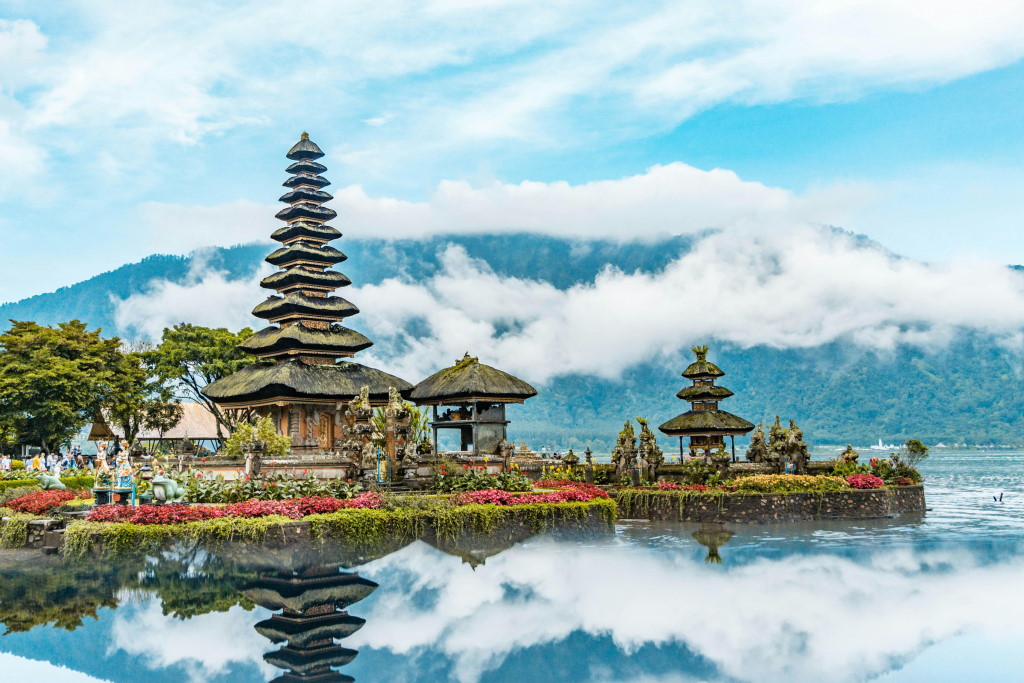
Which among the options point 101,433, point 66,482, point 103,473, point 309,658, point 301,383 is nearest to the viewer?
point 309,658

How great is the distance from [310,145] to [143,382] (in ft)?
63.3

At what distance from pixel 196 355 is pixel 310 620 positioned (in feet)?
151

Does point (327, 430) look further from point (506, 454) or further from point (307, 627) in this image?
point (307, 627)

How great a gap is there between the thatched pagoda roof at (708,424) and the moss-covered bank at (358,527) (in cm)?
1200

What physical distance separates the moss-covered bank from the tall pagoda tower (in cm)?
1430

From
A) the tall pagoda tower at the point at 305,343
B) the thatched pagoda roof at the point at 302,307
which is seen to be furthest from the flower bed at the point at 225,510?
the thatched pagoda roof at the point at 302,307

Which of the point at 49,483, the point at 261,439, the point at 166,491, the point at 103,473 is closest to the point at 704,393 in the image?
the point at 261,439

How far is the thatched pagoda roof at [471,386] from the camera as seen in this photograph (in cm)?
3800

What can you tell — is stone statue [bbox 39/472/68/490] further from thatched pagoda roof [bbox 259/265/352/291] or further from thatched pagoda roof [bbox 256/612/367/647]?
thatched pagoda roof [bbox 256/612/367/647]

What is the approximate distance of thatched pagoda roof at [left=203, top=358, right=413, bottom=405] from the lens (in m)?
41.3

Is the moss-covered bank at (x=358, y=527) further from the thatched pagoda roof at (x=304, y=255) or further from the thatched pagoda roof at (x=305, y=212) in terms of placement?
the thatched pagoda roof at (x=305, y=212)

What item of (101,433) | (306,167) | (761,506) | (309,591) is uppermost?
(306,167)

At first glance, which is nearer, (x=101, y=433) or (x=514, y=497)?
(x=514, y=497)

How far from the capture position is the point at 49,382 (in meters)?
47.8
